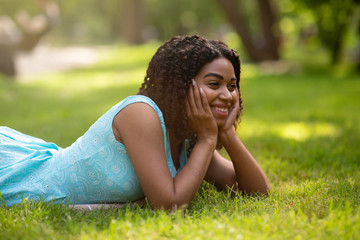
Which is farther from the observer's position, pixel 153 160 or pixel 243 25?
pixel 243 25

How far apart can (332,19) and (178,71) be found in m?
15.9

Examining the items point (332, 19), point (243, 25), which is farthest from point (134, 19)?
point (332, 19)

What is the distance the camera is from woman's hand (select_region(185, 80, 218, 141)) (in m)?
2.81

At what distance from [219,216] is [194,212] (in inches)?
7.2

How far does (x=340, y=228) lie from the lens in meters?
2.33

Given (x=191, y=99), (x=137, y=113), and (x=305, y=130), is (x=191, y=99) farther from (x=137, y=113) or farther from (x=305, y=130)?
(x=305, y=130)

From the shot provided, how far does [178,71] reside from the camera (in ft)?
9.29

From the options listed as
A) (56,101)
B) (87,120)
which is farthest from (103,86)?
(87,120)

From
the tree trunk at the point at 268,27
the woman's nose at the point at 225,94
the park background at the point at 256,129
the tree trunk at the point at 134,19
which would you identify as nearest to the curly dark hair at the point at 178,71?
the woman's nose at the point at 225,94

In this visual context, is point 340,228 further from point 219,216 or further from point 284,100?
point 284,100

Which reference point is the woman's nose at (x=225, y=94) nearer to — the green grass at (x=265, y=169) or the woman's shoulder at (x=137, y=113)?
the woman's shoulder at (x=137, y=113)

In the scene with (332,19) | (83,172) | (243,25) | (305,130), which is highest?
(243,25)

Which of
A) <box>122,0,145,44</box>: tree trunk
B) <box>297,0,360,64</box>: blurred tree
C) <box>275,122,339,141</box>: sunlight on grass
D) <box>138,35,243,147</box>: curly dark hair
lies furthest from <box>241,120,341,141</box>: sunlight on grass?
<box>122,0,145,44</box>: tree trunk

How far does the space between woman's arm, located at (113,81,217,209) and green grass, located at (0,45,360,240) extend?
0.13 m
